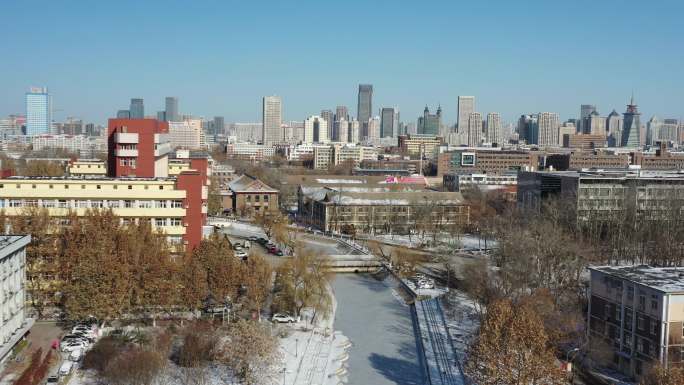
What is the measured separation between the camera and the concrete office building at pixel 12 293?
10.4m

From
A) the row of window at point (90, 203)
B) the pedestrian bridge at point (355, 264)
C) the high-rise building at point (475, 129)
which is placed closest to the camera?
the row of window at point (90, 203)

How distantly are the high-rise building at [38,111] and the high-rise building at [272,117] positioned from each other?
45.5m

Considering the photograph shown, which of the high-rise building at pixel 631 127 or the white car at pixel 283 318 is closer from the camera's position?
the white car at pixel 283 318

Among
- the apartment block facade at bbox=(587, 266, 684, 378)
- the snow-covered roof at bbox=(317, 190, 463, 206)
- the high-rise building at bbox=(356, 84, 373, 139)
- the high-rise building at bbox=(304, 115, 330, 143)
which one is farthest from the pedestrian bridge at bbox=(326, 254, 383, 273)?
the high-rise building at bbox=(356, 84, 373, 139)

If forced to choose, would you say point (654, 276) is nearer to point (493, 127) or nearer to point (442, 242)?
point (442, 242)

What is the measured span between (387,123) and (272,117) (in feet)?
110

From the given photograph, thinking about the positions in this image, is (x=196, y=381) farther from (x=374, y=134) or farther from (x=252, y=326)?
(x=374, y=134)

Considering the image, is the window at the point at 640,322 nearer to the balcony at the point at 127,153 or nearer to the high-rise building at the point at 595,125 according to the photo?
the balcony at the point at 127,153

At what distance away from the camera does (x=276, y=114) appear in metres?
117

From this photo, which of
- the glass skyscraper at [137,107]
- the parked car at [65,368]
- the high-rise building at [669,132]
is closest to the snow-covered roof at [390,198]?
the parked car at [65,368]

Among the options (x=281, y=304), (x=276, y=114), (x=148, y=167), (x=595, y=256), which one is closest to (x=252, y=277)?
(x=281, y=304)

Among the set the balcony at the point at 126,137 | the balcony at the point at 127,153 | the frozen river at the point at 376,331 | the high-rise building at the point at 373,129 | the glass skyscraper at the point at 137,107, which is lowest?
the frozen river at the point at 376,331

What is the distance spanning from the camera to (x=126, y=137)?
1684cm

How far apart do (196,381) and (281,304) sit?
4.49 m
